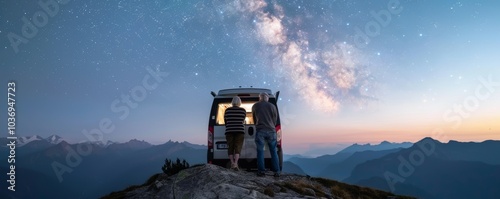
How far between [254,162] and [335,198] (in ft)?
8.39

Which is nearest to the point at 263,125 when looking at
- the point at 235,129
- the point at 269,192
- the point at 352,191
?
the point at 235,129

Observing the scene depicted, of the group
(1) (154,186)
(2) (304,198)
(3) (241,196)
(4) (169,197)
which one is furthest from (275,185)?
(1) (154,186)

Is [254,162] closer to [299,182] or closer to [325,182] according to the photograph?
[299,182]

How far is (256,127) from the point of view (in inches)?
360

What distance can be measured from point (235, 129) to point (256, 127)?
604 millimetres

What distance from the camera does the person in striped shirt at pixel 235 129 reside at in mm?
8961

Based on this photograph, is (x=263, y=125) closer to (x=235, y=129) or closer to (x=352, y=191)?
(x=235, y=129)

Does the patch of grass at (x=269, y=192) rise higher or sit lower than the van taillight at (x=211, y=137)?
lower

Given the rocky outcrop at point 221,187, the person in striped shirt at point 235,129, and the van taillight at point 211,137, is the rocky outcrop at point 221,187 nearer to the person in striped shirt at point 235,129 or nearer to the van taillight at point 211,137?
the person in striped shirt at point 235,129

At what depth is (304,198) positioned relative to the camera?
7223mm

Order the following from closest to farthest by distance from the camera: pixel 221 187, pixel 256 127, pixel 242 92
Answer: pixel 221 187 < pixel 256 127 < pixel 242 92

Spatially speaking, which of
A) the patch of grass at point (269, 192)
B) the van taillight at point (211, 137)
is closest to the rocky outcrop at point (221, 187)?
the patch of grass at point (269, 192)

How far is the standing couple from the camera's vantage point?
29.5 ft

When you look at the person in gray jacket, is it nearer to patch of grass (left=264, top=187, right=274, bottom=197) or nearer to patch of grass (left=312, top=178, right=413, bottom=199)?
patch of grass (left=264, top=187, right=274, bottom=197)
